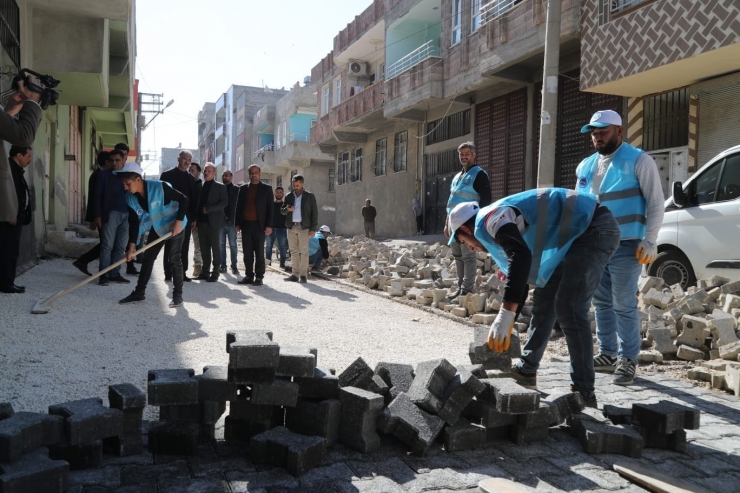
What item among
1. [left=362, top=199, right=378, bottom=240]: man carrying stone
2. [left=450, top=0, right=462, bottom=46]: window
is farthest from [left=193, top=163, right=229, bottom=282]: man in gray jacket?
[left=362, top=199, right=378, bottom=240]: man carrying stone

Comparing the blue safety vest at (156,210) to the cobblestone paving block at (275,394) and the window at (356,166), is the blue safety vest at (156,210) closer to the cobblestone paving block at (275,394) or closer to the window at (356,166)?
the cobblestone paving block at (275,394)

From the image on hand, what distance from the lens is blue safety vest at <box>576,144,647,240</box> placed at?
440cm

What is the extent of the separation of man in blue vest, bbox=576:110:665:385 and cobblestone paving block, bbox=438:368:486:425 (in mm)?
1781

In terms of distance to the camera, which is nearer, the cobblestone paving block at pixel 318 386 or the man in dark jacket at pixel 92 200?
the cobblestone paving block at pixel 318 386

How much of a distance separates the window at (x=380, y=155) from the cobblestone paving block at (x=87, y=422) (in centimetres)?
2189

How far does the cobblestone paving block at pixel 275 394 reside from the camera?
3.05 m

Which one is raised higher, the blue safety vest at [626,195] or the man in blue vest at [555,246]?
the blue safety vest at [626,195]

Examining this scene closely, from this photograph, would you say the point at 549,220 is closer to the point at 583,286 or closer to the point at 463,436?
the point at 583,286

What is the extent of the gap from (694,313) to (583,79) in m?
6.99

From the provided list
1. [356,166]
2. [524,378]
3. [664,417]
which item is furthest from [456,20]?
[664,417]

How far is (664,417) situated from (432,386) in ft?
4.10

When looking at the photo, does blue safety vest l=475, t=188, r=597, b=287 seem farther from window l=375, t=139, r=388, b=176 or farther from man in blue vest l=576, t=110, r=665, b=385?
window l=375, t=139, r=388, b=176

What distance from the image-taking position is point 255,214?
30.9 feet

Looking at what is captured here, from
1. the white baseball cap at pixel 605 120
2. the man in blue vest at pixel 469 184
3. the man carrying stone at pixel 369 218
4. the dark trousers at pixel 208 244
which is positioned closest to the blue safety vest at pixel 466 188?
the man in blue vest at pixel 469 184
